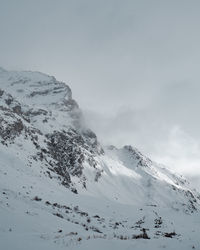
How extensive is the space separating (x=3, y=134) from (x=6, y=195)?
42936mm

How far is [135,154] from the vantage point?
531 ft

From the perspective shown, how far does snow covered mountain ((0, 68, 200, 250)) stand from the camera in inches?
592

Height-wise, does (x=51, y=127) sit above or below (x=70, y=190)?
above

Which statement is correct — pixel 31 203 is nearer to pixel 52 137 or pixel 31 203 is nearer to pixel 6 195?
pixel 6 195

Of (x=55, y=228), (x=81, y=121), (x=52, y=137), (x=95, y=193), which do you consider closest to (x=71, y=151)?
(x=52, y=137)

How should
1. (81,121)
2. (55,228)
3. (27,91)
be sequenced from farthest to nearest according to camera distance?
(27,91), (81,121), (55,228)

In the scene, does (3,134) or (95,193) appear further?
(95,193)

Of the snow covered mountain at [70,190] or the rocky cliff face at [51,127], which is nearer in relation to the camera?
the snow covered mountain at [70,190]

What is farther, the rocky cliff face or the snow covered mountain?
Answer: the rocky cliff face

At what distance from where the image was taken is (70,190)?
49.1 meters

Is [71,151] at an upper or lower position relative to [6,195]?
upper

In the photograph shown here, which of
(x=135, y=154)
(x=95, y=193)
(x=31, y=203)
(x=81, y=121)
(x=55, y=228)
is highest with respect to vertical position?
(x=81, y=121)

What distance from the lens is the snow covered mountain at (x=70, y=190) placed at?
15.0 metres

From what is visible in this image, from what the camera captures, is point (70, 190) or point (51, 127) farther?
point (51, 127)
